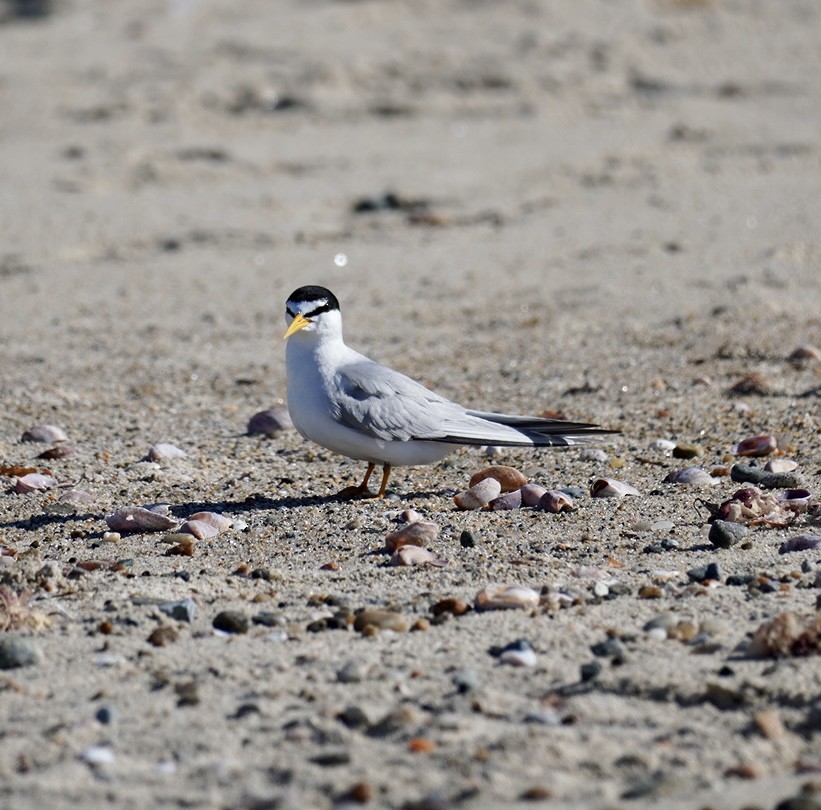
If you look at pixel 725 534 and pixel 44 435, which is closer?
pixel 725 534

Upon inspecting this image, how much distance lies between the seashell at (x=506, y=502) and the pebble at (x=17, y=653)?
170 centimetres

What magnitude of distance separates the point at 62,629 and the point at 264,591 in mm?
571

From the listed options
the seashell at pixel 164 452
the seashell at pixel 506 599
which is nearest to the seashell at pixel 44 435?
the seashell at pixel 164 452

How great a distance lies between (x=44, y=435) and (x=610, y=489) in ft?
7.32

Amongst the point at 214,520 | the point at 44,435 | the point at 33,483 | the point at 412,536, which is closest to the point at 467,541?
the point at 412,536

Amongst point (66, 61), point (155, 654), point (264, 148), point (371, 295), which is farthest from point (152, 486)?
point (66, 61)

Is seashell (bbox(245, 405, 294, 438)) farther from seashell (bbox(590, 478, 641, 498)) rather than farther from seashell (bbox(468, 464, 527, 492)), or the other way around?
seashell (bbox(590, 478, 641, 498))

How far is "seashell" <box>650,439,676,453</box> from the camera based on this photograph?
557 centimetres

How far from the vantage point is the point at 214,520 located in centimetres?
470

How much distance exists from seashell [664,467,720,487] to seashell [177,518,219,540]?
5.25 ft

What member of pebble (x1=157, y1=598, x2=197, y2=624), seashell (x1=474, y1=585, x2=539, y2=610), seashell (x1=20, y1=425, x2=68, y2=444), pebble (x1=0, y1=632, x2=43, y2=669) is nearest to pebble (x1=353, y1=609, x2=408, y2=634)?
seashell (x1=474, y1=585, x2=539, y2=610)

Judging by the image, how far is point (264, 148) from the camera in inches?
444

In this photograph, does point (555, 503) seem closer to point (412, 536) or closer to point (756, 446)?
point (412, 536)

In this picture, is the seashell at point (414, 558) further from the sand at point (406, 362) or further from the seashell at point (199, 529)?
the seashell at point (199, 529)
